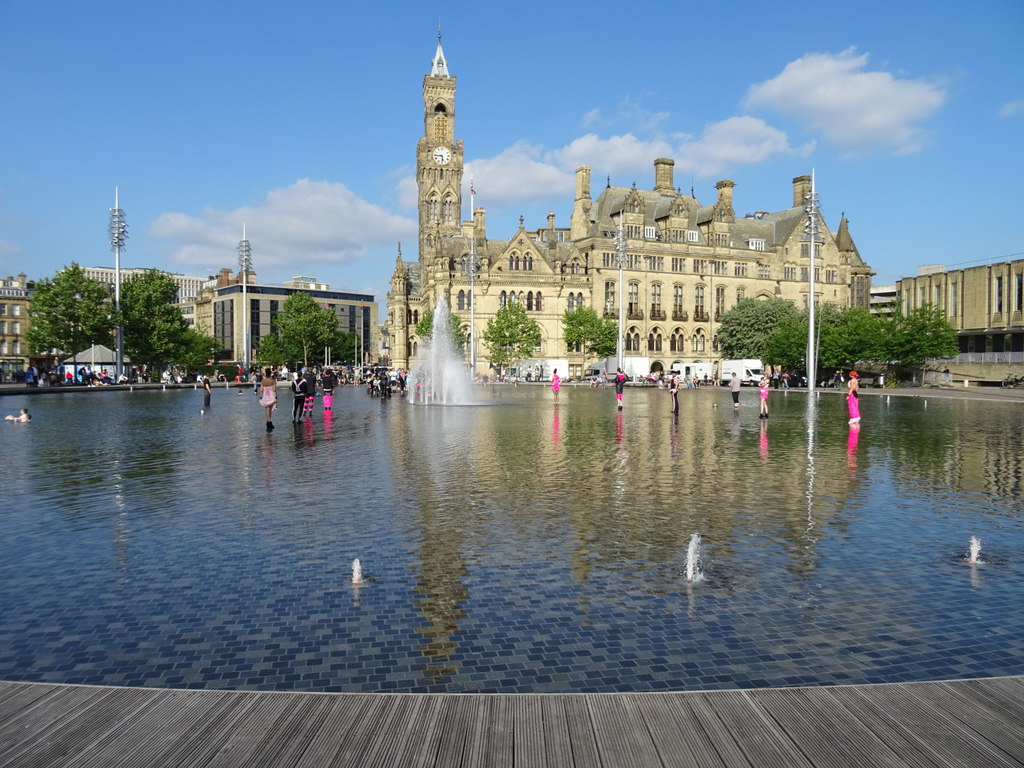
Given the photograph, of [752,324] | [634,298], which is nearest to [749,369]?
[752,324]

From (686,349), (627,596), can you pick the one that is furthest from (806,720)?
(686,349)

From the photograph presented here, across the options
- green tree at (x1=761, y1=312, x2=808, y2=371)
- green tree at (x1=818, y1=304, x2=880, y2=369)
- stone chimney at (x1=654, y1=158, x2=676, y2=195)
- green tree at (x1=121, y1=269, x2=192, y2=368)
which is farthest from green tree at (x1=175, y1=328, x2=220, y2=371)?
green tree at (x1=818, y1=304, x2=880, y2=369)

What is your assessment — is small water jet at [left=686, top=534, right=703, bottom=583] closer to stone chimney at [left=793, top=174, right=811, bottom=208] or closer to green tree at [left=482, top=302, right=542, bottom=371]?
green tree at [left=482, top=302, right=542, bottom=371]

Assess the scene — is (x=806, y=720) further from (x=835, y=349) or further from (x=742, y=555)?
(x=835, y=349)

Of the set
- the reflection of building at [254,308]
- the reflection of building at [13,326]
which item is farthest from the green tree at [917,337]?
the reflection of building at [13,326]

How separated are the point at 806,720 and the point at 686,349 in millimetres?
95014

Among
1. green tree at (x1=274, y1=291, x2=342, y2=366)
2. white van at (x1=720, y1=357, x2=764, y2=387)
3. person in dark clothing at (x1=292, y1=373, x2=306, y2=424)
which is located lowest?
person in dark clothing at (x1=292, y1=373, x2=306, y2=424)

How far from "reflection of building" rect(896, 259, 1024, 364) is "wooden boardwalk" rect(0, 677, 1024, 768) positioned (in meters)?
70.9

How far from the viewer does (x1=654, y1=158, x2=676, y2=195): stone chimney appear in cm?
9900

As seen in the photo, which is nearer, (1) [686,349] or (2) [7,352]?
(1) [686,349]

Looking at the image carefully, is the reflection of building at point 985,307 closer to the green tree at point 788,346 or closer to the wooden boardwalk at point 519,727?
the green tree at point 788,346

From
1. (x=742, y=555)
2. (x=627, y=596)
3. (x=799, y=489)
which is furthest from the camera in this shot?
(x=799, y=489)

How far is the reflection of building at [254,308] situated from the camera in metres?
161

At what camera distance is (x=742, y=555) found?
8.23 meters
